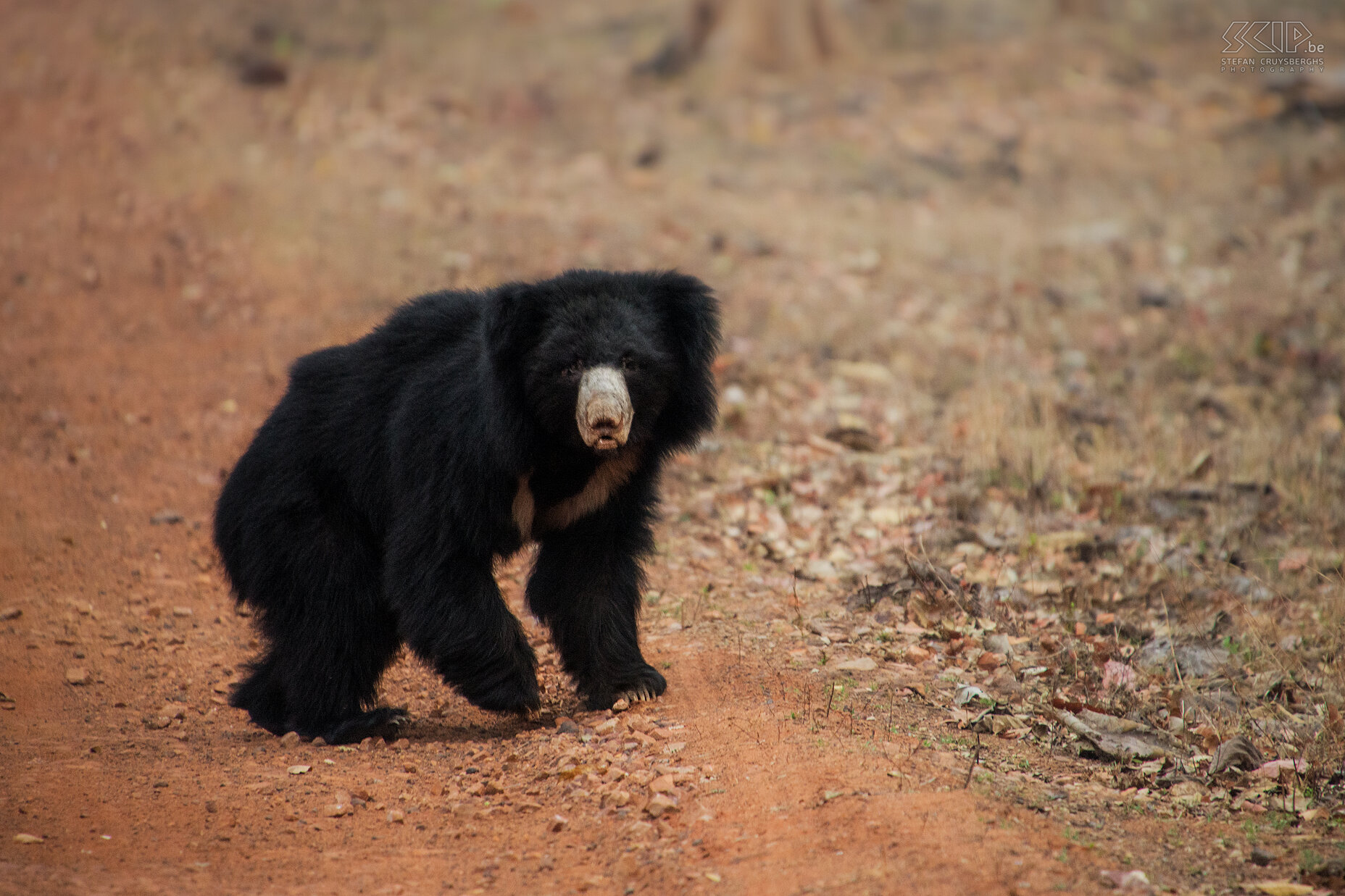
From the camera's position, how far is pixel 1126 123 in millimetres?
11523

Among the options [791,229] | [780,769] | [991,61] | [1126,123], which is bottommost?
[780,769]

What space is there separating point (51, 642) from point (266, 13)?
9.27m

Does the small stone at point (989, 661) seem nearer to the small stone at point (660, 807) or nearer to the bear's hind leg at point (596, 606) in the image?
the bear's hind leg at point (596, 606)

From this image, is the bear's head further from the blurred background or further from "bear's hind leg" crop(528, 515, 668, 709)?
the blurred background

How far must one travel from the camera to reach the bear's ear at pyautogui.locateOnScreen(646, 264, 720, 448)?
349 centimetres

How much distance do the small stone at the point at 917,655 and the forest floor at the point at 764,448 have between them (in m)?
0.07

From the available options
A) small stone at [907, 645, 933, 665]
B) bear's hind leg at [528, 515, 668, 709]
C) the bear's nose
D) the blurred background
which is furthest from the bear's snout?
the blurred background

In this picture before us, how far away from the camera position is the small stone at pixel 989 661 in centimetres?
389

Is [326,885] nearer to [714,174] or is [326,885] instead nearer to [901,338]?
[901,338]

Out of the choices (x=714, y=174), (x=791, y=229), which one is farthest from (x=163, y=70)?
(x=791, y=229)

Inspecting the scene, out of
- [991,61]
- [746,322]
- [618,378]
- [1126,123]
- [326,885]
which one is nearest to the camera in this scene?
[326,885]

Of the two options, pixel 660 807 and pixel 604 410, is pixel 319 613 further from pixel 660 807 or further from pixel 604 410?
pixel 660 807

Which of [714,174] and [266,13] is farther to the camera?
[266,13]

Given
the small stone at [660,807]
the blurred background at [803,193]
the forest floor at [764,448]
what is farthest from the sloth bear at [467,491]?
the blurred background at [803,193]
